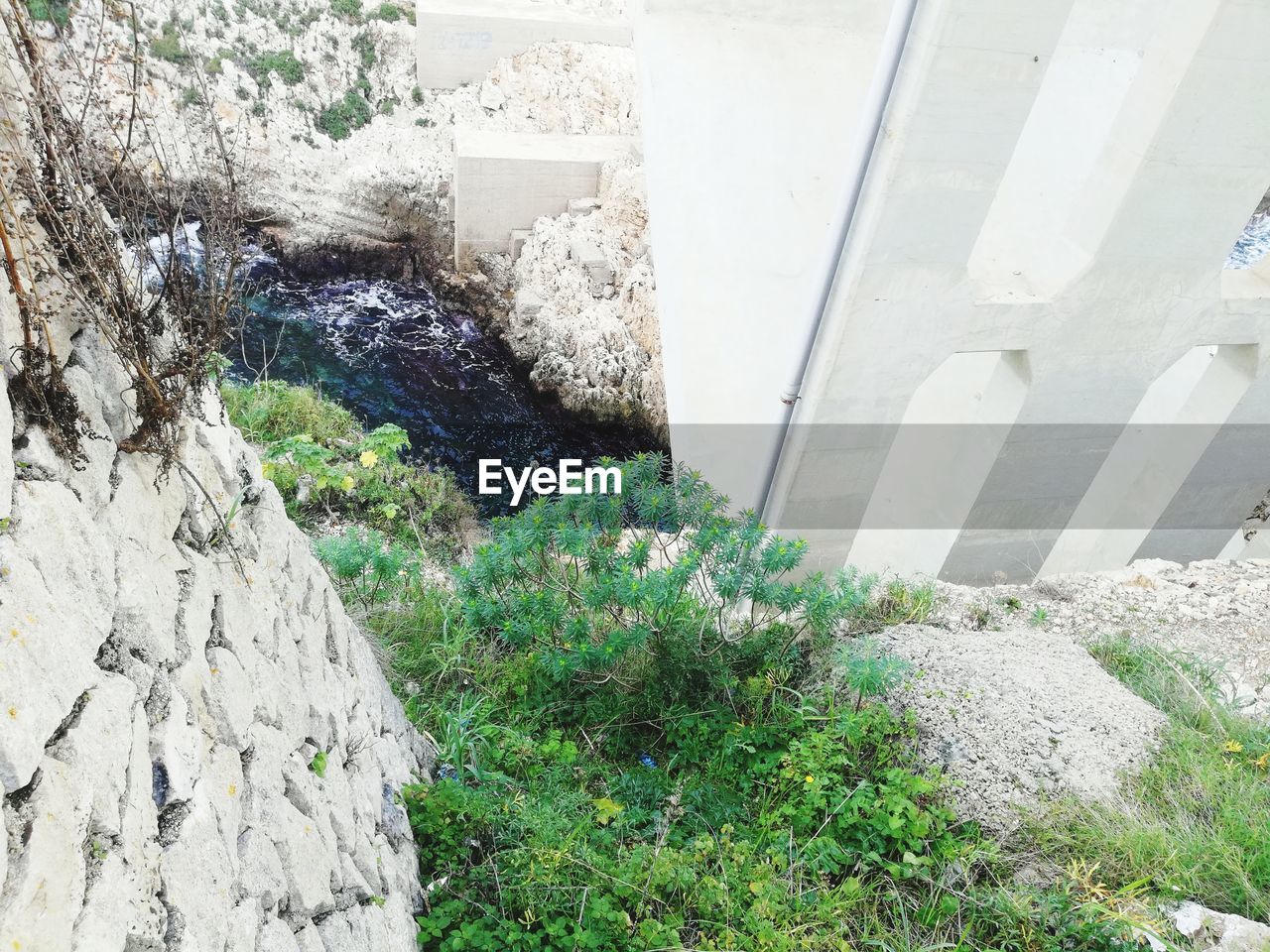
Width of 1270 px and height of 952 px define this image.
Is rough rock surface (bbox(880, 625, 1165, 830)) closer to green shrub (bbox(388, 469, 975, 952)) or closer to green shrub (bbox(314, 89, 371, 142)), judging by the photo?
green shrub (bbox(388, 469, 975, 952))

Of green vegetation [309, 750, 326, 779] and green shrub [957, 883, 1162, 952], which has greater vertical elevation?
green vegetation [309, 750, 326, 779]

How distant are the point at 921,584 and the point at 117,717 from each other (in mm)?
4342

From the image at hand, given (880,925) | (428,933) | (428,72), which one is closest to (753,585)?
(880,925)

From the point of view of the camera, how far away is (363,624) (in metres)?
3.82

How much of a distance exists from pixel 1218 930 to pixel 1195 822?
1.50 feet

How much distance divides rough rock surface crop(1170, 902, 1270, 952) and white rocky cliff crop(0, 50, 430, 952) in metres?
2.33

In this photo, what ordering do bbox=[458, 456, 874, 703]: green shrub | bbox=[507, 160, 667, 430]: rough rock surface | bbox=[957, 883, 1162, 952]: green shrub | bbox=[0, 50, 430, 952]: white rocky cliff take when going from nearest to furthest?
bbox=[0, 50, 430, 952]: white rocky cliff < bbox=[957, 883, 1162, 952]: green shrub < bbox=[458, 456, 874, 703]: green shrub < bbox=[507, 160, 667, 430]: rough rock surface

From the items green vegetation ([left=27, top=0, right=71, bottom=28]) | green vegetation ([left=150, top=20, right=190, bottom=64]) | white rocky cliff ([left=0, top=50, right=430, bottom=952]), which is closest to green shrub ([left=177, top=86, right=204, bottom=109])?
green vegetation ([left=27, top=0, right=71, bottom=28])

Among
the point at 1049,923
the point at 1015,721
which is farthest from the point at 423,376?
the point at 1049,923

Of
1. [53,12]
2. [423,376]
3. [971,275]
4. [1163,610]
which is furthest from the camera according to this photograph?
[423,376]

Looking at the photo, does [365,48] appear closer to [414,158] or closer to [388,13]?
[388,13]

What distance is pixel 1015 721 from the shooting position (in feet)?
11.2

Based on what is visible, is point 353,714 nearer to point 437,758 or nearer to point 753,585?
point 437,758

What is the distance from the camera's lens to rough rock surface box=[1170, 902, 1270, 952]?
245cm
